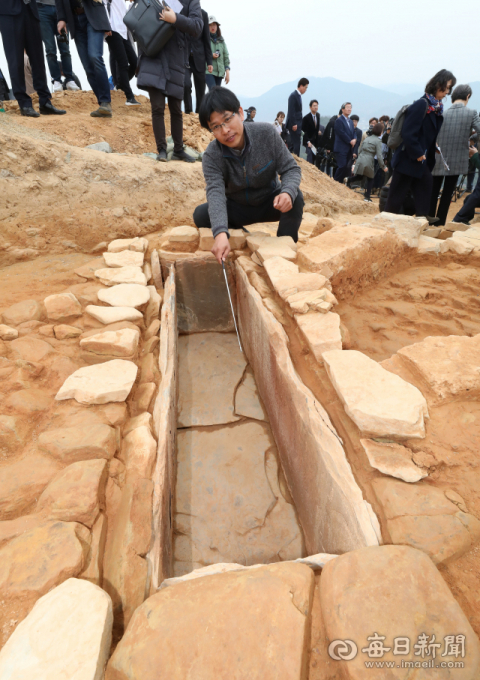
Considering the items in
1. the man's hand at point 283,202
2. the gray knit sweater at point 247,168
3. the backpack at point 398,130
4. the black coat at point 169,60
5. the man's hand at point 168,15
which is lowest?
the man's hand at point 283,202

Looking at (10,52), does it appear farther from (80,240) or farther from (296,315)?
(296,315)

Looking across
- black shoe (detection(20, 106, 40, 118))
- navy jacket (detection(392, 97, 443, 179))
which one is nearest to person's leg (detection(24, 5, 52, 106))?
black shoe (detection(20, 106, 40, 118))

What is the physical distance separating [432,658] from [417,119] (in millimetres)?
3676

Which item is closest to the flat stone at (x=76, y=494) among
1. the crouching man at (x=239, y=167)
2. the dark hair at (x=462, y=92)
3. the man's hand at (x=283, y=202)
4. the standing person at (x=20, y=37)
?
the crouching man at (x=239, y=167)

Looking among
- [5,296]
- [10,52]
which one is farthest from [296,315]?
[10,52]

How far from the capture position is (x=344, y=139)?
6.22 metres

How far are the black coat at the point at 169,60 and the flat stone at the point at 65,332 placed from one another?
2643 mm

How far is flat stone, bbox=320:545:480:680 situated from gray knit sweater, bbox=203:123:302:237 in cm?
203

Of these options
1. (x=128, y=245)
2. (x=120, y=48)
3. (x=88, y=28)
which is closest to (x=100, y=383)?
(x=128, y=245)

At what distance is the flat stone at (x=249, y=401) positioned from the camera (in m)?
2.54

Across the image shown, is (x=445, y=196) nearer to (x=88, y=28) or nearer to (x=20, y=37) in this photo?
(x=88, y=28)

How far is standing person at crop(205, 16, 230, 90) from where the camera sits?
555 cm

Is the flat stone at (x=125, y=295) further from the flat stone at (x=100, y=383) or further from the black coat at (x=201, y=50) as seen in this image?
the black coat at (x=201, y=50)

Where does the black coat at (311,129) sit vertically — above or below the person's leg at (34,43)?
below
